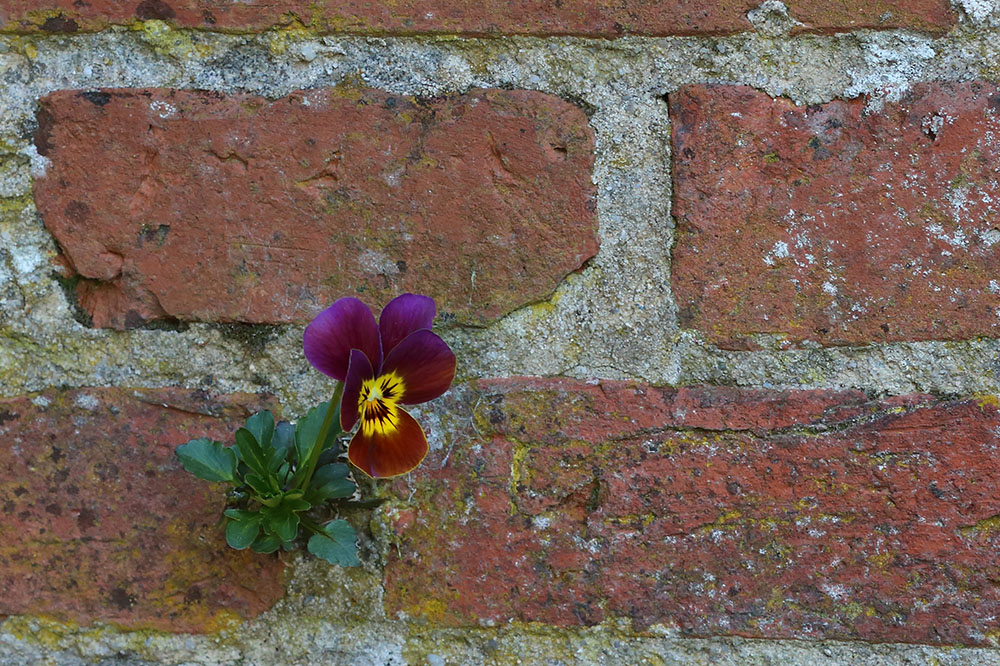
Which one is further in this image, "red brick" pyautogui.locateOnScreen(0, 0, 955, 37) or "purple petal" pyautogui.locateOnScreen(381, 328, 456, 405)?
"red brick" pyautogui.locateOnScreen(0, 0, 955, 37)

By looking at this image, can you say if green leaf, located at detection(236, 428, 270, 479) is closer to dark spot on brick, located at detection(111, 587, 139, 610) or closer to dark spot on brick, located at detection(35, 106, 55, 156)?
dark spot on brick, located at detection(111, 587, 139, 610)

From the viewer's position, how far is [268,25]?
79 cm

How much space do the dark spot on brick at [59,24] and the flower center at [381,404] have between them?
0.46m

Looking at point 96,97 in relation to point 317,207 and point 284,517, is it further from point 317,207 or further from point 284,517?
point 284,517

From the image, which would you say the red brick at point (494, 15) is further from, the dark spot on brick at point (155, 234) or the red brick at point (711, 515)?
the red brick at point (711, 515)

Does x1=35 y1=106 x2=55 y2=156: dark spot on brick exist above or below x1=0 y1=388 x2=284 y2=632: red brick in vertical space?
above

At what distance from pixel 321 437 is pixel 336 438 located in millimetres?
71

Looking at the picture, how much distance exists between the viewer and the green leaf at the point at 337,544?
2.36 feet

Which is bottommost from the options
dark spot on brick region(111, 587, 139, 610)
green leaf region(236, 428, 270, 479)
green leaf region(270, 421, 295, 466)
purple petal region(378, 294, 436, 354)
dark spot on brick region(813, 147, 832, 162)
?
dark spot on brick region(111, 587, 139, 610)

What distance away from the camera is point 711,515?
0.77 meters

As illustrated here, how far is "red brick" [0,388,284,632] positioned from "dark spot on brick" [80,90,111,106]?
0.89 feet

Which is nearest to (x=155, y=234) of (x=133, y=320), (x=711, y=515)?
(x=133, y=320)

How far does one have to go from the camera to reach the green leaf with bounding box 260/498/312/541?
0.71 meters

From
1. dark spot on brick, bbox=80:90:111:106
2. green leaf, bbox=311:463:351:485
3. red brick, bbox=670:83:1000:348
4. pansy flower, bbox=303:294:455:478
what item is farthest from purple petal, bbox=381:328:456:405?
dark spot on brick, bbox=80:90:111:106
